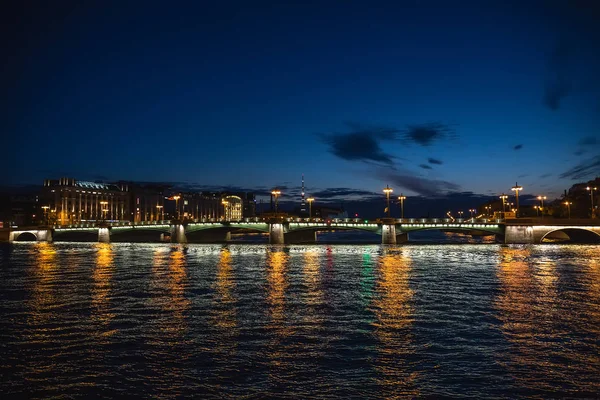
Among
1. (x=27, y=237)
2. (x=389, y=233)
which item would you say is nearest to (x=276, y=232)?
(x=389, y=233)

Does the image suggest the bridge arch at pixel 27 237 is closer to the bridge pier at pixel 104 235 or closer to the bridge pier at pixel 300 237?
the bridge pier at pixel 104 235

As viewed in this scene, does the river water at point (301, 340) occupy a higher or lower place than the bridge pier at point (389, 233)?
lower

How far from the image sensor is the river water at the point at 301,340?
13797mm

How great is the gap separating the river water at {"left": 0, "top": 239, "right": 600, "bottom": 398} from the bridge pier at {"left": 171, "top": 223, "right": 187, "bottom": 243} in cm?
9144

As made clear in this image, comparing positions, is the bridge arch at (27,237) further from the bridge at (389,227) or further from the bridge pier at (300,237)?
the bridge pier at (300,237)

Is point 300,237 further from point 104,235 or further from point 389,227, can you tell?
point 104,235

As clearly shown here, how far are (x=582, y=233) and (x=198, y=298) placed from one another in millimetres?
136799

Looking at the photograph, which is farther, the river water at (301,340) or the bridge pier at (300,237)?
the bridge pier at (300,237)

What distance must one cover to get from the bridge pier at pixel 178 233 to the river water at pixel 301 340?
91.4 meters

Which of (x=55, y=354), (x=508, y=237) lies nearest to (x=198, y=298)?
(x=55, y=354)

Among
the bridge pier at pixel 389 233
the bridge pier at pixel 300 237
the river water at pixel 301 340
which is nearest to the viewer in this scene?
the river water at pixel 301 340

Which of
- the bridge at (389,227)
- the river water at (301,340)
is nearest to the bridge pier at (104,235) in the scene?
the bridge at (389,227)

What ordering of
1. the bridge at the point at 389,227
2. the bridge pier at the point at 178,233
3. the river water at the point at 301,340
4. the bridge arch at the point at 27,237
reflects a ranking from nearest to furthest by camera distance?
1. the river water at the point at 301,340
2. the bridge at the point at 389,227
3. the bridge pier at the point at 178,233
4. the bridge arch at the point at 27,237

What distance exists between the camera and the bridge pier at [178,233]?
419 ft
